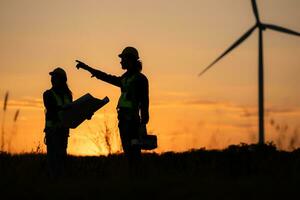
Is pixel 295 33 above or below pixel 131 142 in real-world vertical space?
above

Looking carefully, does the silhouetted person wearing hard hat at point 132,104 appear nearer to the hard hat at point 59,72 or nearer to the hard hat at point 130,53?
→ the hard hat at point 130,53

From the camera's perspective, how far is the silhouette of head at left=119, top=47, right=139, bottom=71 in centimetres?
1159

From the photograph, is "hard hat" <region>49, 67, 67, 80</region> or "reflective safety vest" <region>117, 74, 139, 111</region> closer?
"reflective safety vest" <region>117, 74, 139, 111</region>

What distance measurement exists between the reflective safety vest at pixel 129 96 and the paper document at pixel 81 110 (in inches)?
37.6

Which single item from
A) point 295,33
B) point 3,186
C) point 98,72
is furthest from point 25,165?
point 295,33

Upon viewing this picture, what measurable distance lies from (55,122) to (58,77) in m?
0.88

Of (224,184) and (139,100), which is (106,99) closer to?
(139,100)

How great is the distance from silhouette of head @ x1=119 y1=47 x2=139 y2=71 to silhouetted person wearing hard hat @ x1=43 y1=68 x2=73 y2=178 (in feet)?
5.71

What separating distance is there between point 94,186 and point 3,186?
1.26m

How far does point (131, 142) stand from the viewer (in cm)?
1140

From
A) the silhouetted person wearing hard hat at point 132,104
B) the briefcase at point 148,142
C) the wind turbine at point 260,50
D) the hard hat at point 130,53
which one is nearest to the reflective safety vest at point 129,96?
the silhouetted person wearing hard hat at point 132,104

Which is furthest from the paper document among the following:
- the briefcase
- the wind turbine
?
the wind turbine

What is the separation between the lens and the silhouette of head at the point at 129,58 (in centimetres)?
1159

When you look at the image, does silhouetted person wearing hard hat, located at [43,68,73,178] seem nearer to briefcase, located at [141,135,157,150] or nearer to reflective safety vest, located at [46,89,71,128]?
reflective safety vest, located at [46,89,71,128]
